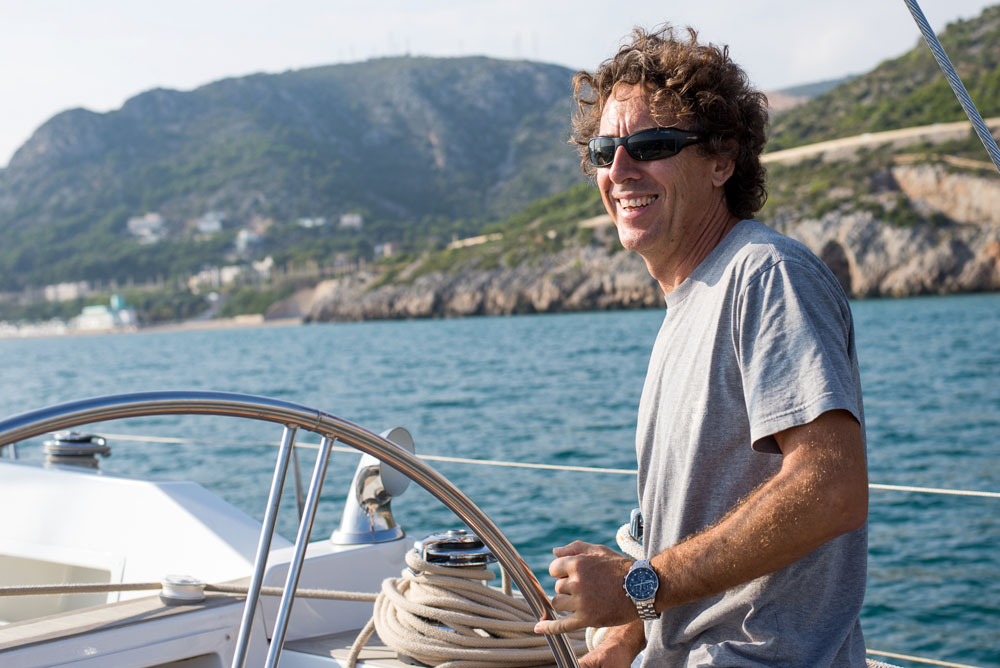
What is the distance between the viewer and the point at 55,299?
7988cm

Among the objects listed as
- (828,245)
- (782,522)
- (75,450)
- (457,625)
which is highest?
(782,522)

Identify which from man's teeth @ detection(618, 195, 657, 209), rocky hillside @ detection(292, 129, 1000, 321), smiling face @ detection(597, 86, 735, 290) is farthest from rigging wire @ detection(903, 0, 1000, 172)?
rocky hillside @ detection(292, 129, 1000, 321)

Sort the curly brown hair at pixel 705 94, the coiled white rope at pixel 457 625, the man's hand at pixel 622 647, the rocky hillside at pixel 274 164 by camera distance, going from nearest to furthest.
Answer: the curly brown hair at pixel 705 94 < the man's hand at pixel 622 647 < the coiled white rope at pixel 457 625 < the rocky hillside at pixel 274 164

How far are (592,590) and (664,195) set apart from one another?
49 centimetres

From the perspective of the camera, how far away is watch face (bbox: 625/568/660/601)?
1.04 metres

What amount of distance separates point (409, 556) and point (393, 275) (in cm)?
6446

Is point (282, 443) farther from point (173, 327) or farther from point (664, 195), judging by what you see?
point (173, 327)

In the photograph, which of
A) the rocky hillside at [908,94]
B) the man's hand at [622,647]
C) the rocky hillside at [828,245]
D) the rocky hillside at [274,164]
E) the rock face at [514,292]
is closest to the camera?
the man's hand at [622,647]

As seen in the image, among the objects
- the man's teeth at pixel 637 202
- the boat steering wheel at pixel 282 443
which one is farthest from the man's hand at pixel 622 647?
the man's teeth at pixel 637 202

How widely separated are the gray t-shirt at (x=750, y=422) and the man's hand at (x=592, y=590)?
0.09 meters

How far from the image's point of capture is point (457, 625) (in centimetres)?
161

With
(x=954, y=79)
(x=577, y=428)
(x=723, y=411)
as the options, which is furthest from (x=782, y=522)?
(x=577, y=428)

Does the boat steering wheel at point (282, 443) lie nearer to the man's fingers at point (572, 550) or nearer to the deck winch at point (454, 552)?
the man's fingers at point (572, 550)

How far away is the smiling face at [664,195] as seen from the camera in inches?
47.6
